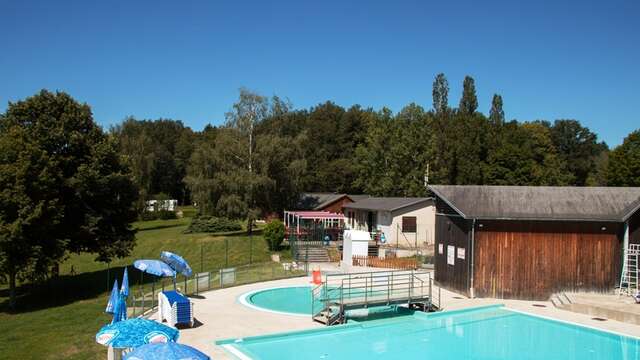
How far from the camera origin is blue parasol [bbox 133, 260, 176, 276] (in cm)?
1773

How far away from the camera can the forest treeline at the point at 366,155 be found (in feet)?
153

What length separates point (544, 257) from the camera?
904 inches

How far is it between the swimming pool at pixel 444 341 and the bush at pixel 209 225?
117ft

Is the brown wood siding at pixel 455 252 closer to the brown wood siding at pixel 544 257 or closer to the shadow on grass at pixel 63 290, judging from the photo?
the brown wood siding at pixel 544 257

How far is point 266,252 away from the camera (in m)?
38.3

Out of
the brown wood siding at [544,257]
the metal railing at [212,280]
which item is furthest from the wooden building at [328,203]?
the brown wood siding at [544,257]

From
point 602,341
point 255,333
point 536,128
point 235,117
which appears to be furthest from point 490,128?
point 255,333

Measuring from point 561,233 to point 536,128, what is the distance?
198 feet

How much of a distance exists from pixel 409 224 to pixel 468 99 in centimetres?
2773

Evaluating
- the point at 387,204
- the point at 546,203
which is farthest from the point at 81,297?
the point at 387,204

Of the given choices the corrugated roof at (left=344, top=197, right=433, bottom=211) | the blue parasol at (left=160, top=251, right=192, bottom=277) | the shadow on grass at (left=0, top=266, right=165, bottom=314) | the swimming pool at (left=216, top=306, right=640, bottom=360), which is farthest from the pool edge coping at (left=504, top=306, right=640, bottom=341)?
the corrugated roof at (left=344, top=197, right=433, bottom=211)

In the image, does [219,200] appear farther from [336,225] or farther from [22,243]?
[22,243]

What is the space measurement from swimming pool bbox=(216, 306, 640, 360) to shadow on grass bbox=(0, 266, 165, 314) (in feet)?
34.4

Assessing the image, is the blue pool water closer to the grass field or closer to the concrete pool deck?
the concrete pool deck
